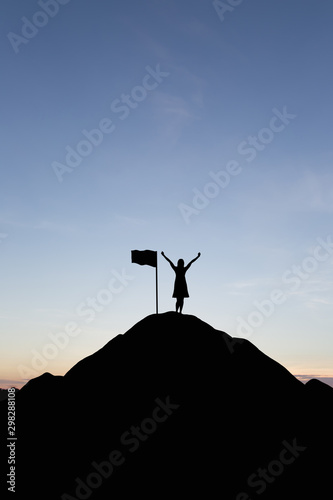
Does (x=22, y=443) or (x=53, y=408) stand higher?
(x=53, y=408)

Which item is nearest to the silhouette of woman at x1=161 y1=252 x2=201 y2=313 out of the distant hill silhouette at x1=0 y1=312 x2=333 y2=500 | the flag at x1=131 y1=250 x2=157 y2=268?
the flag at x1=131 y1=250 x2=157 y2=268

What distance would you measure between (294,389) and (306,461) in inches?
135

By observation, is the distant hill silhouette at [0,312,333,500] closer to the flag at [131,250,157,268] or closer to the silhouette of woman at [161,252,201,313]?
the silhouette of woman at [161,252,201,313]

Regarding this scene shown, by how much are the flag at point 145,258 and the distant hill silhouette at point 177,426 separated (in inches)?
95.1

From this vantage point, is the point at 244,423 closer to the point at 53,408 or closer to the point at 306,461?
the point at 306,461

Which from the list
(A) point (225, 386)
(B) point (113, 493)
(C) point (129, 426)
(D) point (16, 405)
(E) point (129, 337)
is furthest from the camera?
(D) point (16, 405)

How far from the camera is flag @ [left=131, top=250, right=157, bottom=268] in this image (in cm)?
2169

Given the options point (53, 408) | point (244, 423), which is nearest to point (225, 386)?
point (244, 423)

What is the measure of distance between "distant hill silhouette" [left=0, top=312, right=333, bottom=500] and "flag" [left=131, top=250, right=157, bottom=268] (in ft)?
7.93

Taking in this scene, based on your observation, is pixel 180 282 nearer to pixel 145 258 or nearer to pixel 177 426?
pixel 145 258

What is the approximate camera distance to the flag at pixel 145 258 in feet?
71.2

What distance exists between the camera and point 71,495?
60.0 feet

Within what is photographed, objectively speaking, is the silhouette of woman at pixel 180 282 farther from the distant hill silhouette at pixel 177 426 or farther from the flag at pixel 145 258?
the distant hill silhouette at pixel 177 426

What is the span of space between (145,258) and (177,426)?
6.96 metres
